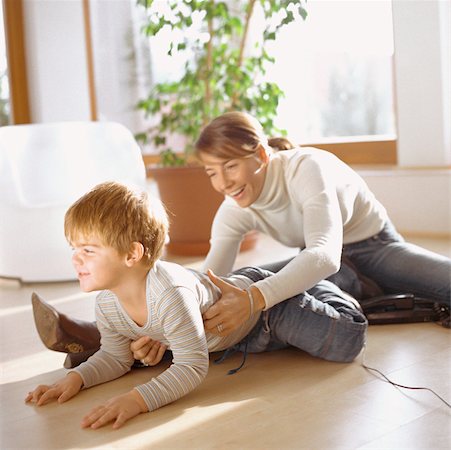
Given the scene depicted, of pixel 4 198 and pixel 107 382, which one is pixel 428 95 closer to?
pixel 4 198

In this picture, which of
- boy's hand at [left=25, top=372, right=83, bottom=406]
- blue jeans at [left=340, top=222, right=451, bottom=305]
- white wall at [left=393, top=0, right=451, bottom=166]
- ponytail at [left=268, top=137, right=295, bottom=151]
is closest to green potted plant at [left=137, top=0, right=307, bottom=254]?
white wall at [left=393, top=0, right=451, bottom=166]

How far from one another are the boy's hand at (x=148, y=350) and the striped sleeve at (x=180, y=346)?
0.47 feet

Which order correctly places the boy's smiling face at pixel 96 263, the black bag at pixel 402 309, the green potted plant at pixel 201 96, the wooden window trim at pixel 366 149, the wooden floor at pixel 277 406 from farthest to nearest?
the wooden window trim at pixel 366 149
the green potted plant at pixel 201 96
the black bag at pixel 402 309
the boy's smiling face at pixel 96 263
the wooden floor at pixel 277 406

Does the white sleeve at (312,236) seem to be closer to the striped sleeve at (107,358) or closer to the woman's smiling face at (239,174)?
the woman's smiling face at (239,174)

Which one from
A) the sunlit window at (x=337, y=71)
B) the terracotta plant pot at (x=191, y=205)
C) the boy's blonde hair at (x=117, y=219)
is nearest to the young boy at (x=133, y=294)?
the boy's blonde hair at (x=117, y=219)

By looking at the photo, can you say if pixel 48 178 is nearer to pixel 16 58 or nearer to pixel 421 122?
pixel 421 122

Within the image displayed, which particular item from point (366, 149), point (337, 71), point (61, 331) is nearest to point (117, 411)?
point (61, 331)

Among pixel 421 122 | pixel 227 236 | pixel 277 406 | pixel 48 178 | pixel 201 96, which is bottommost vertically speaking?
pixel 277 406

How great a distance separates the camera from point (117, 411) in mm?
1378

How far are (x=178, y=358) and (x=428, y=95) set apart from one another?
237cm

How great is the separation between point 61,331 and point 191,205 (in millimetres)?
1726

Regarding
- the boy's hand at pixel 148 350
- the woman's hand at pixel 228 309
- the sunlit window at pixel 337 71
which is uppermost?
the sunlit window at pixel 337 71

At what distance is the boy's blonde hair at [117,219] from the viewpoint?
1447mm

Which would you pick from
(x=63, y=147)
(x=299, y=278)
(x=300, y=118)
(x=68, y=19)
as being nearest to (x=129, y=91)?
(x=68, y=19)
